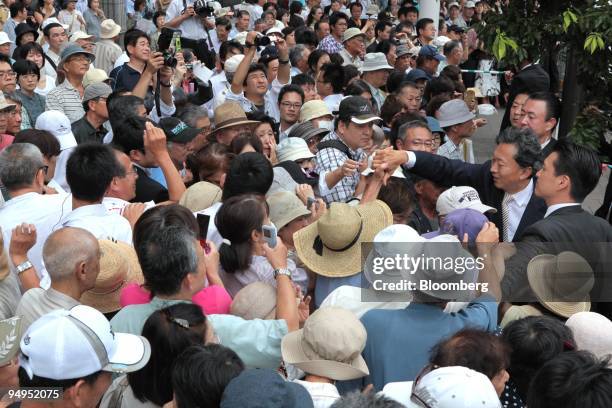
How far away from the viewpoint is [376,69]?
28.4ft

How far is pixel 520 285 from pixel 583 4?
3.04m

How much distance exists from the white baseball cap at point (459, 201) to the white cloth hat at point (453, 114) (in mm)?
2142

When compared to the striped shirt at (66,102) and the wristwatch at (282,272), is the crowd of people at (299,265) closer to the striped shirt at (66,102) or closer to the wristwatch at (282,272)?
the wristwatch at (282,272)

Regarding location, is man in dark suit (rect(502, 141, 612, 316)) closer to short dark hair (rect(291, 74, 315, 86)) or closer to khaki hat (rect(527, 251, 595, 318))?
khaki hat (rect(527, 251, 595, 318))

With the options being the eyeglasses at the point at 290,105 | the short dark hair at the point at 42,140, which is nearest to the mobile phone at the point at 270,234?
the short dark hair at the point at 42,140

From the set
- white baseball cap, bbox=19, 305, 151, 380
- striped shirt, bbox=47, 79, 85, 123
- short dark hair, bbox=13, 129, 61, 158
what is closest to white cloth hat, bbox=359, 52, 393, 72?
striped shirt, bbox=47, 79, 85, 123

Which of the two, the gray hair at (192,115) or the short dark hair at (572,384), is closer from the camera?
the short dark hair at (572,384)

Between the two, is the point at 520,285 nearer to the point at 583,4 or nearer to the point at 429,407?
the point at 429,407

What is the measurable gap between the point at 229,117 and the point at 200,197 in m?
1.74

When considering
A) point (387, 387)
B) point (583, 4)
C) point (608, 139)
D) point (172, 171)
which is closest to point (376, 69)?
point (608, 139)

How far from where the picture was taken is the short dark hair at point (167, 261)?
10.2 feet

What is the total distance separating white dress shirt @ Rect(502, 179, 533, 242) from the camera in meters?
4.59

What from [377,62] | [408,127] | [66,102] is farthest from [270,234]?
[377,62]

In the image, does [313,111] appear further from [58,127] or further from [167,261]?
[167,261]
